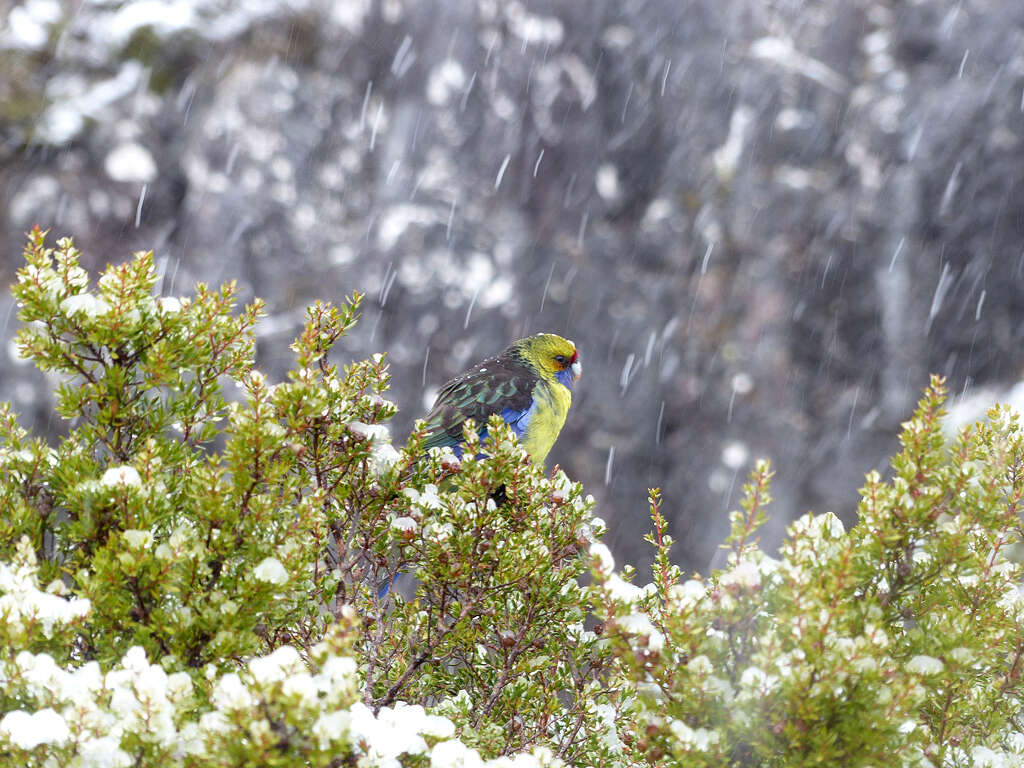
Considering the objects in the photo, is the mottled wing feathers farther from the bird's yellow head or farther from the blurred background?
the blurred background

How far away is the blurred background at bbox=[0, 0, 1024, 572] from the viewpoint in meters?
8.95

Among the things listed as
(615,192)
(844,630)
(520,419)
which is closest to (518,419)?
(520,419)

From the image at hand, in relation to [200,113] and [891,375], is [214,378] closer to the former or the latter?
[200,113]

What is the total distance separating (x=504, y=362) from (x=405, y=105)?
7374mm

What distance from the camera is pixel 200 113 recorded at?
9234mm

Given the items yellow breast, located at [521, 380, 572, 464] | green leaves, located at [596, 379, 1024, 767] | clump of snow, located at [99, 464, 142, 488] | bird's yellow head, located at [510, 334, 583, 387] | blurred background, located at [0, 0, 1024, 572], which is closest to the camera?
green leaves, located at [596, 379, 1024, 767]

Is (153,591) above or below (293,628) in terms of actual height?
below

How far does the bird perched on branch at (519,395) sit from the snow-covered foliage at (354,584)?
3.88 ft

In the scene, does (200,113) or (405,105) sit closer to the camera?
(200,113)

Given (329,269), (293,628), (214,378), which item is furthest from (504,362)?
(329,269)

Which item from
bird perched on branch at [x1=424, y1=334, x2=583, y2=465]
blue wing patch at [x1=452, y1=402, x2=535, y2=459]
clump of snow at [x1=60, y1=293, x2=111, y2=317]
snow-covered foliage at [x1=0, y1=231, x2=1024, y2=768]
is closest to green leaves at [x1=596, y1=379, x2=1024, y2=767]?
snow-covered foliage at [x1=0, y1=231, x2=1024, y2=768]

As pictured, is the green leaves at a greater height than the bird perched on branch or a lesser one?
lesser

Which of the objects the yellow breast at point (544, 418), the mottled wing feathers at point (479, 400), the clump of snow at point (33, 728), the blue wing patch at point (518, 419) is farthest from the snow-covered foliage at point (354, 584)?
the yellow breast at point (544, 418)

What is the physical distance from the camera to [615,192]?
10.3 m
